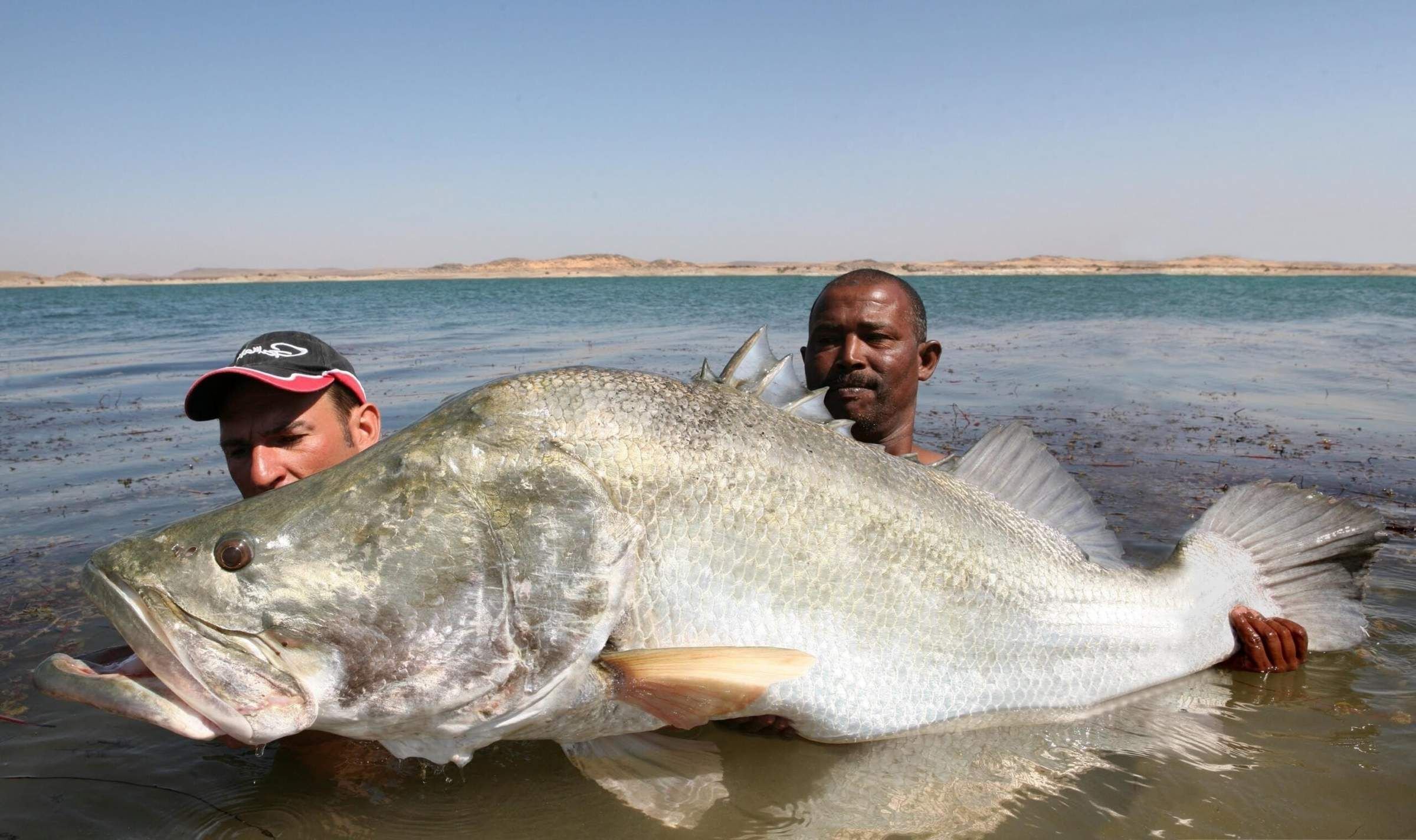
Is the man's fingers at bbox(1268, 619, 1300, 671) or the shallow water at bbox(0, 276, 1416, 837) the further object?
the man's fingers at bbox(1268, 619, 1300, 671)

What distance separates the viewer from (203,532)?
2.08 metres

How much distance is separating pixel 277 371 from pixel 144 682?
1.63m

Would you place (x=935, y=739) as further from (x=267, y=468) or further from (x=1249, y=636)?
(x=267, y=468)

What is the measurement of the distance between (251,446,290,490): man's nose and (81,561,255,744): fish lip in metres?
1.37

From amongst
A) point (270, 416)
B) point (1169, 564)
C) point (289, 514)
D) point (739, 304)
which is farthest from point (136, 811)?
point (739, 304)

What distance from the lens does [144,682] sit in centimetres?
197

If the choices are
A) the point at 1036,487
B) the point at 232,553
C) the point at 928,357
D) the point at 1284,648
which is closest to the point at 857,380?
the point at 928,357

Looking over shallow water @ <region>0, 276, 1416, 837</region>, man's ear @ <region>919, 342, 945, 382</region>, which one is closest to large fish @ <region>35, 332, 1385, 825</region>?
shallow water @ <region>0, 276, 1416, 837</region>

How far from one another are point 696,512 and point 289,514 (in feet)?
3.39

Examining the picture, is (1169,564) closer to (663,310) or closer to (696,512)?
(696,512)

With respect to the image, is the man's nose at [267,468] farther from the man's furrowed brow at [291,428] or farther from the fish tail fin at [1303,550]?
the fish tail fin at [1303,550]

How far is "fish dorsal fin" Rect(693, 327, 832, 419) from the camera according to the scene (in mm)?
2922

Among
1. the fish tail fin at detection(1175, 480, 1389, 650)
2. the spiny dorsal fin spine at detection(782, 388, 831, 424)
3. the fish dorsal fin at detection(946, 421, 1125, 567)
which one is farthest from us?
the fish tail fin at detection(1175, 480, 1389, 650)

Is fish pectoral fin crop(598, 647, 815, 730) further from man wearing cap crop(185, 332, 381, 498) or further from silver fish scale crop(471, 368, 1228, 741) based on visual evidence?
man wearing cap crop(185, 332, 381, 498)
